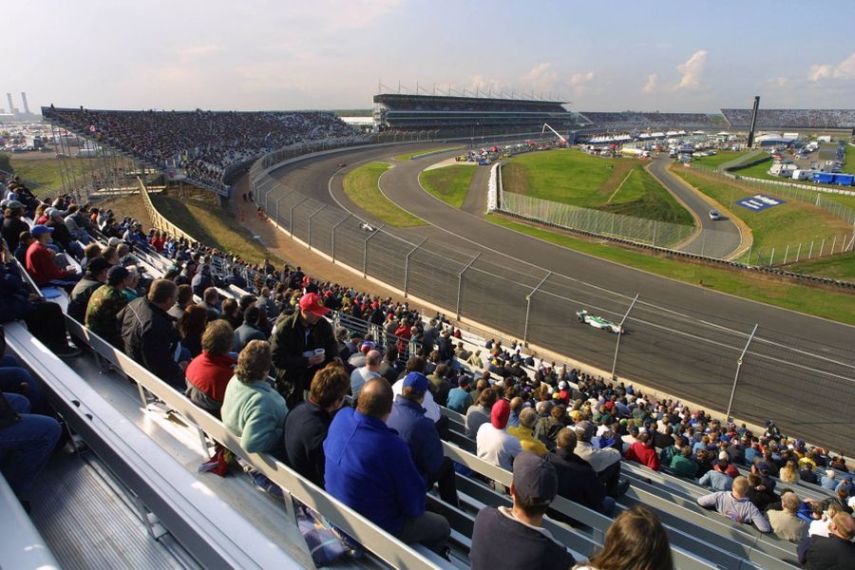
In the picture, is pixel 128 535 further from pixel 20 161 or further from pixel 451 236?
pixel 20 161

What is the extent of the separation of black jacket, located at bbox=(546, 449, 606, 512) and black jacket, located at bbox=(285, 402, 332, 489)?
2.29 meters

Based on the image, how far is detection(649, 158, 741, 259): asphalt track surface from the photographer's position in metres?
30.8

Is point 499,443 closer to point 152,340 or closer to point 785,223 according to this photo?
point 152,340

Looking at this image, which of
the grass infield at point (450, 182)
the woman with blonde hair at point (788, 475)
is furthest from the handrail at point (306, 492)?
the grass infield at point (450, 182)

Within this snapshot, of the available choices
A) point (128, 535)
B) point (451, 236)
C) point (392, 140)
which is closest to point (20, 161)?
point (392, 140)

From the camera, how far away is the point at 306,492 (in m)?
2.96

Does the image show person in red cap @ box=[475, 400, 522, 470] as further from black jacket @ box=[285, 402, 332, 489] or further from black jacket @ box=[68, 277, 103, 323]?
black jacket @ box=[68, 277, 103, 323]

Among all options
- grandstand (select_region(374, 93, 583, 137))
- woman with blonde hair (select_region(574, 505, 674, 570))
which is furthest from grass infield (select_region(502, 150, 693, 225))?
grandstand (select_region(374, 93, 583, 137))

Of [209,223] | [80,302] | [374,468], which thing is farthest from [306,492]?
[209,223]

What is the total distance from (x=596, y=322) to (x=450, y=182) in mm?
38667

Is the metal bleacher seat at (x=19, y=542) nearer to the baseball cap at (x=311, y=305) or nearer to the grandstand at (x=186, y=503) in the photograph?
the grandstand at (x=186, y=503)

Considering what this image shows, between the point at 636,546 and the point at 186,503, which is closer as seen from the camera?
the point at 636,546

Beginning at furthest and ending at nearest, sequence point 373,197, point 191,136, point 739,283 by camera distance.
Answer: point 191,136 < point 373,197 < point 739,283

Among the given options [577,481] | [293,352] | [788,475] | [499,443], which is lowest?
[788,475]
